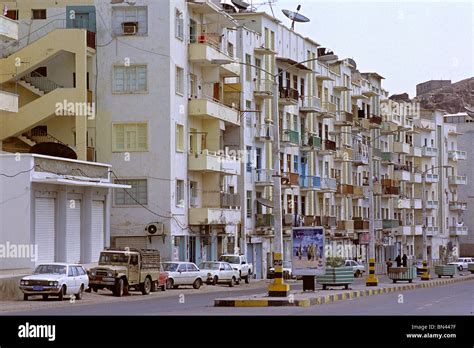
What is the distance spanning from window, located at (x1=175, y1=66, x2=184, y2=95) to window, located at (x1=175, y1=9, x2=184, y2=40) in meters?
1.87

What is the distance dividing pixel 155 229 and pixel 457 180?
256 ft

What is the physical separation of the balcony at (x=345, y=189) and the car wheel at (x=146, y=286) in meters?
51.4

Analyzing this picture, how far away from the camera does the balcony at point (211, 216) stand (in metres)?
60.9

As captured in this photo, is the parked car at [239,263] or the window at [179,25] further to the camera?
the parked car at [239,263]

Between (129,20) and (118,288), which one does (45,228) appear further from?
(129,20)

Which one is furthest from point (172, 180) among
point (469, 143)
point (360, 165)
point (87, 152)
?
point (469, 143)

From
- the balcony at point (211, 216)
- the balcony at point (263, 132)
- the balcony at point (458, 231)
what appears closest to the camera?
the balcony at point (211, 216)

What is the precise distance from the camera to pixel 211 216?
203 ft

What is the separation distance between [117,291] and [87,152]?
17624 mm

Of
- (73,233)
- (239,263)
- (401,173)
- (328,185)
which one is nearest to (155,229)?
(239,263)

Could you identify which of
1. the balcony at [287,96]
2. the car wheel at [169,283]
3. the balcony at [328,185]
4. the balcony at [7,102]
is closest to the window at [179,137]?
the car wheel at [169,283]

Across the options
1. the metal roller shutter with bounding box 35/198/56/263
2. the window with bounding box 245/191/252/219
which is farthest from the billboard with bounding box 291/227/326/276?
the window with bounding box 245/191/252/219

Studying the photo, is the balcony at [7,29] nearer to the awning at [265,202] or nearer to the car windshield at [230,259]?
the car windshield at [230,259]
